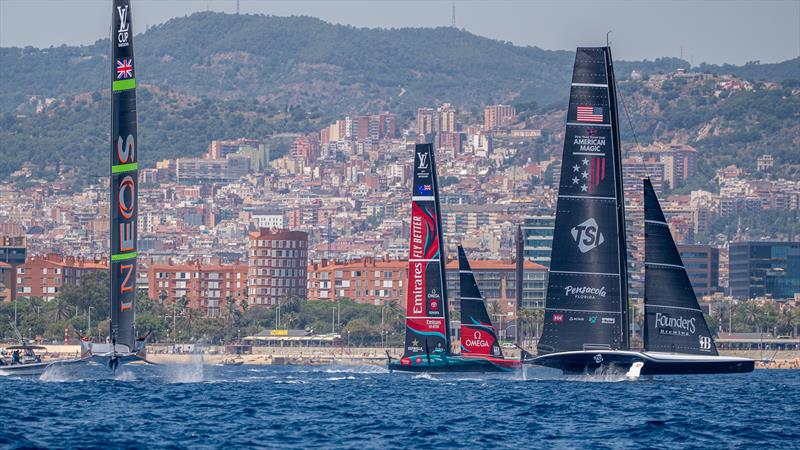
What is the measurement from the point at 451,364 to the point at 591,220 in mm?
15857

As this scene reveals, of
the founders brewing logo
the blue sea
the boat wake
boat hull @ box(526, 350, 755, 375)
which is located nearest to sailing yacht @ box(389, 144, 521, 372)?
the boat wake

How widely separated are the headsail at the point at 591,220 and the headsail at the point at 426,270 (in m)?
14.0

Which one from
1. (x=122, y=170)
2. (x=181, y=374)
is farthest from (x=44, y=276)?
(x=122, y=170)

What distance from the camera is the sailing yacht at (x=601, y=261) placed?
2041 inches

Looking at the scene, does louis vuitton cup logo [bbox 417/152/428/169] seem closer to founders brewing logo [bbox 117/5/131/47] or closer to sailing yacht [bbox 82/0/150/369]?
sailing yacht [bbox 82/0/150/369]

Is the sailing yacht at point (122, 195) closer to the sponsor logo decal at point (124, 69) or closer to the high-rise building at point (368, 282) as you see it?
the sponsor logo decal at point (124, 69)

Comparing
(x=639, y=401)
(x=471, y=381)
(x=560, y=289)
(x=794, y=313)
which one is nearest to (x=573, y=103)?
(x=560, y=289)

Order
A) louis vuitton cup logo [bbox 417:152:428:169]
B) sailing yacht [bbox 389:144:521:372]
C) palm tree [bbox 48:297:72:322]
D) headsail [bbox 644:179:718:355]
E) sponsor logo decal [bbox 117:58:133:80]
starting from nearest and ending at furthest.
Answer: sponsor logo decal [bbox 117:58:133:80] → headsail [bbox 644:179:718:355] → sailing yacht [bbox 389:144:521:372] → louis vuitton cup logo [bbox 417:152:428:169] → palm tree [bbox 48:297:72:322]

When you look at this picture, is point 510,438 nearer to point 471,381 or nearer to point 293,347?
point 471,381

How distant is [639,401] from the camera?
153 feet

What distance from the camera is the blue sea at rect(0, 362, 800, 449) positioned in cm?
3684

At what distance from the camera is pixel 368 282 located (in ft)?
632

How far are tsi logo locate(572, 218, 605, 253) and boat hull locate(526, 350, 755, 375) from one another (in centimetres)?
289

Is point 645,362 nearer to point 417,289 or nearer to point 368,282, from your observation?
point 417,289
